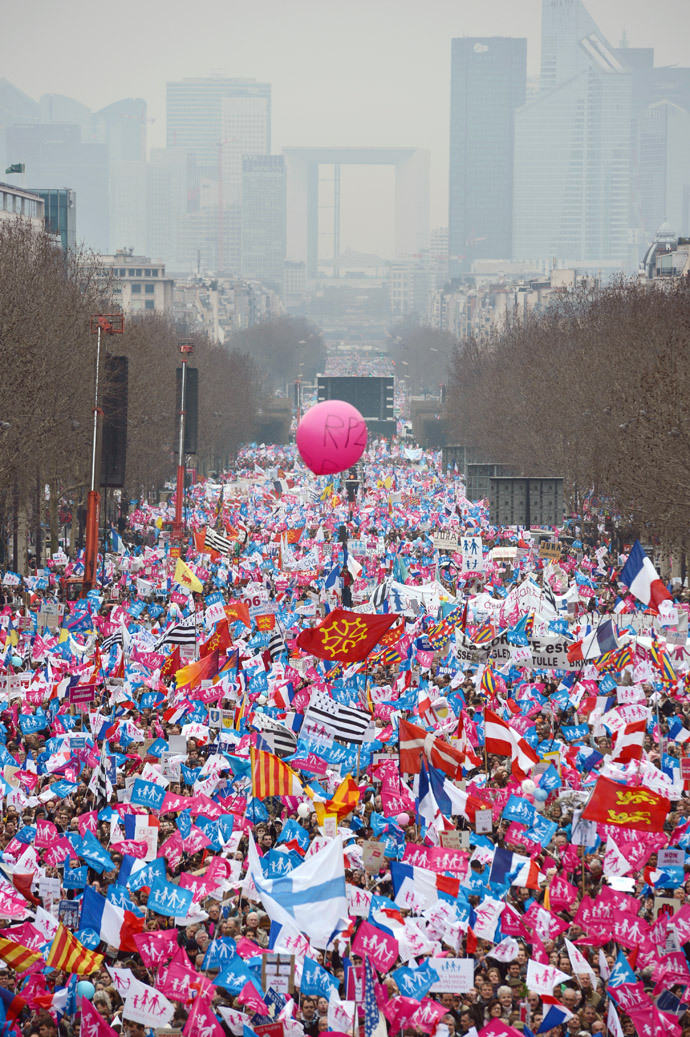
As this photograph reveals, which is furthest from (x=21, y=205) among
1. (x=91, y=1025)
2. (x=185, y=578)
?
(x=91, y=1025)

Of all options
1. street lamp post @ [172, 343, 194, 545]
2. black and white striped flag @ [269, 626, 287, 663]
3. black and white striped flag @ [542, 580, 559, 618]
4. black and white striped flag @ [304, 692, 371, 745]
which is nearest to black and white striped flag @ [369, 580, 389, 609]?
black and white striped flag @ [542, 580, 559, 618]

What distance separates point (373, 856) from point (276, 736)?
3.83 meters

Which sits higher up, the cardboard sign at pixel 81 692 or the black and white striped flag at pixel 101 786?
the cardboard sign at pixel 81 692

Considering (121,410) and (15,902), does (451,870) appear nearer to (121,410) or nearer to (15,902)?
(15,902)

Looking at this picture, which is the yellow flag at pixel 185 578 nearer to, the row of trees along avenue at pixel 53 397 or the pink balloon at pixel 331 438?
the row of trees along avenue at pixel 53 397

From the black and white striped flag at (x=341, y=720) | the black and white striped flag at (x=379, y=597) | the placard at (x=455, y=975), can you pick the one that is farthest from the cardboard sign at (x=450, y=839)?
the black and white striped flag at (x=379, y=597)

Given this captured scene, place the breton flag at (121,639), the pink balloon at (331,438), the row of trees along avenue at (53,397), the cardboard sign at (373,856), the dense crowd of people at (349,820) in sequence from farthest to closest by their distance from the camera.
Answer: the row of trees along avenue at (53,397) → the pink balloon at (331,438) → the breton flag at (121,639) → the cardboard sign at (373,856) → the dense crowd of people at (349,820)

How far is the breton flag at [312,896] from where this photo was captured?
14.9m

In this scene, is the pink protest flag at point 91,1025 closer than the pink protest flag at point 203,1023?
No

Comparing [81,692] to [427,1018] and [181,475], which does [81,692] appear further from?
[181,475]

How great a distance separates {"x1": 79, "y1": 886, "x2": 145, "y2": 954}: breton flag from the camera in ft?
50.1

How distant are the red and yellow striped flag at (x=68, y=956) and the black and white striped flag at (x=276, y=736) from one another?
668 centimetres

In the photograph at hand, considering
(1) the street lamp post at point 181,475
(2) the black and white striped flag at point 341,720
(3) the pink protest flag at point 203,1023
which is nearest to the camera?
(3) the pink protest flag at point 203,1023

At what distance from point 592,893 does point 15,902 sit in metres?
5.99
